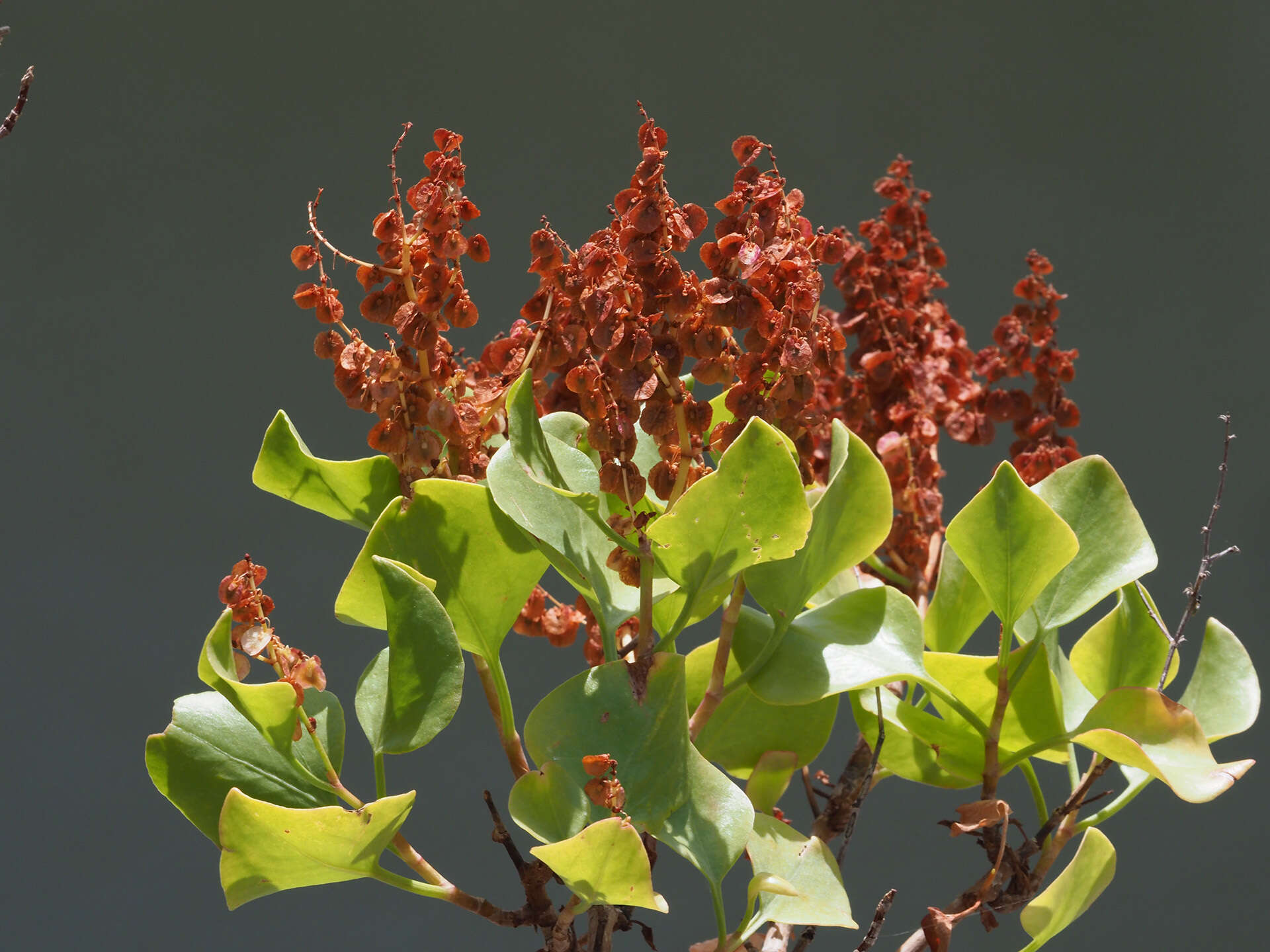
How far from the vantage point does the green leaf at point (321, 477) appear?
55 centimetres

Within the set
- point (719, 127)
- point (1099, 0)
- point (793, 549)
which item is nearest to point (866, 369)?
point (793, 549)

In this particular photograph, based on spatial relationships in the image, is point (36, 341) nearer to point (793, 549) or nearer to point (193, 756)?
point (193, 756)

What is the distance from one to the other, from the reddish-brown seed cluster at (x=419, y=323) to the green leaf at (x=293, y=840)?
145 mm

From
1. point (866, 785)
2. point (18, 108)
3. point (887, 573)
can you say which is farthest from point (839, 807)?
point (18, 108)

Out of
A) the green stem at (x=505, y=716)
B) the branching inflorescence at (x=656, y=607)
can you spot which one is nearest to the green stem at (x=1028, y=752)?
the branching inflorescence at (x=656, y=607)

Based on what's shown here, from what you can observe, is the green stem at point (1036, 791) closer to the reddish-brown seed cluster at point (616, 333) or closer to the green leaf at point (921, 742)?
the green leaf at point (921, 742)

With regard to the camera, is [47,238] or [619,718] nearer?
[619,718]

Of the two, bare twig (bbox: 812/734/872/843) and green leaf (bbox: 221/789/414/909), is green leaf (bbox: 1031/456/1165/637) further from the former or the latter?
green leaf (bbox: 221/789/414/909)

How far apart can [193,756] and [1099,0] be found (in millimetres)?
1445

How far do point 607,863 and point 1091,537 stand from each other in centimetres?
27

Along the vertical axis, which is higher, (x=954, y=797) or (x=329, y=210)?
(x=329, y=210)

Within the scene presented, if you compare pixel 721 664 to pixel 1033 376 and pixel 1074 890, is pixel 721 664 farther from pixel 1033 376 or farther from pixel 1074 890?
pixel 1033 376

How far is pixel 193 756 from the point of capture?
19.7 inches

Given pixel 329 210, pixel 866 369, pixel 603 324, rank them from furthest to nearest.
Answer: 1. pixel 329 210
2. pixel 866 369
3. pixel 603 324
